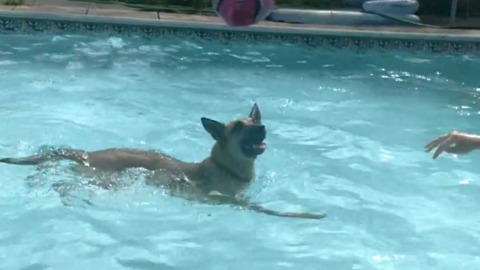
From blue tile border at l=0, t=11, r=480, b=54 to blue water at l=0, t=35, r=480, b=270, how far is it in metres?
0.15

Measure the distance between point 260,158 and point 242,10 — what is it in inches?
53.2

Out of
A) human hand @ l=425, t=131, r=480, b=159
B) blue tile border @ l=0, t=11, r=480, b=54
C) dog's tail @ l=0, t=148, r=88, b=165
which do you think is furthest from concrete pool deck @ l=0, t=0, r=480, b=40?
human hand @ l=425, t=131, r=480, b=159

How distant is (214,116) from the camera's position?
944 centimetres

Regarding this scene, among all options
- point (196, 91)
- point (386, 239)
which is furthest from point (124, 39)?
point (386, 239)

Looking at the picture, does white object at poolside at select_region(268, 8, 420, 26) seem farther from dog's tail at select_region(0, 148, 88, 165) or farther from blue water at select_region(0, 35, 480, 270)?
dog's tail at select_region(0, 148, 88, 165)

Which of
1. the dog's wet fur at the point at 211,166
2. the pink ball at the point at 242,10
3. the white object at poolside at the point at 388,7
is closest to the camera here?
the dog's wet fur at the point at 211,166

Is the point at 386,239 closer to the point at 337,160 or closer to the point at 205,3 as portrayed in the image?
the point at 337,160

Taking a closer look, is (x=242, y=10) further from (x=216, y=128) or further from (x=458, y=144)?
(x=458, y=144)

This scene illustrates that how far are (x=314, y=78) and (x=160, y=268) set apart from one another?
5.57 meters

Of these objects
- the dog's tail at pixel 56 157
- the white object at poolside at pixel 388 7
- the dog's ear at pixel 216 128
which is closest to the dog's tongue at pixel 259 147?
the dog's ear at pixel 216 128

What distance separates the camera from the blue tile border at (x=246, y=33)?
39.4 feet

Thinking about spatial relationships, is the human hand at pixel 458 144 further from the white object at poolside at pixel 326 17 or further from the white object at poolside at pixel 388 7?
the white object at poolside at pixel 388 7

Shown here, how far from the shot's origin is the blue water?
638 cm

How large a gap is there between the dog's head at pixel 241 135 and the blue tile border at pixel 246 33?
19.6 ft
